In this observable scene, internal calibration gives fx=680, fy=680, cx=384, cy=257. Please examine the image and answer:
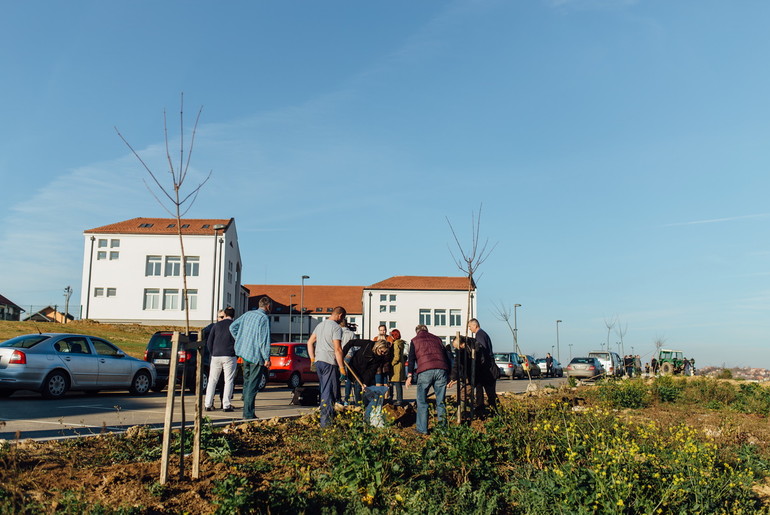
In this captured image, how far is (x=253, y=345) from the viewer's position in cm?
1059

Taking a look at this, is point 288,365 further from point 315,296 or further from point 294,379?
point 315,296

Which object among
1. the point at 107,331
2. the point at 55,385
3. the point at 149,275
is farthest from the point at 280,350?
Result: the point at 149,275

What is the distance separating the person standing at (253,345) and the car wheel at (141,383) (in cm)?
653

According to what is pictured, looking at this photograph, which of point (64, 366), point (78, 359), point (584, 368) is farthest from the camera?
point (584, 368)

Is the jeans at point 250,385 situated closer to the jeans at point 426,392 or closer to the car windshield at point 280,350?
the jeans at point 426,392

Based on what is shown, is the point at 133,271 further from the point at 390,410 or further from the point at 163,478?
the point at 163,478

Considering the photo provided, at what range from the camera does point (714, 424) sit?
1162 centimetres

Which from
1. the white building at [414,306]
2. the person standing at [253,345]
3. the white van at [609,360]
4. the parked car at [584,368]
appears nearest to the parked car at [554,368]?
the white van at [609,360]

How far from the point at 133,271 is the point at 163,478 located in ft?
183

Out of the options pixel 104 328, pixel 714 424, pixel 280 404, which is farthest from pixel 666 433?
pixel 104 328

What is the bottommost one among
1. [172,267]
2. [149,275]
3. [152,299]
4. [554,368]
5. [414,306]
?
[554,368]

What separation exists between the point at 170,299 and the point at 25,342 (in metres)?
44.5

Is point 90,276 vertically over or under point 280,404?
over

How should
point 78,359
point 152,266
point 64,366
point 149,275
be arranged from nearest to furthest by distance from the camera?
point 64,366, point 78,359, point 149,275, point 152,266
